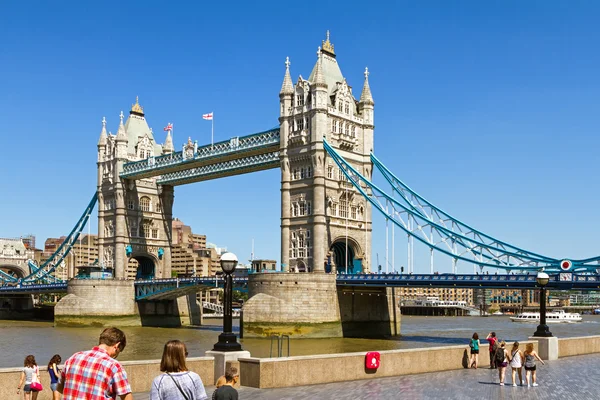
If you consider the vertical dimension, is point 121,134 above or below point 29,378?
above

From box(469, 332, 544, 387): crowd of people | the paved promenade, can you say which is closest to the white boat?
the paved promenade

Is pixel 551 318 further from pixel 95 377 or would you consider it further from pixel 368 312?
pixel 95 377

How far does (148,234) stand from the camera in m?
91.1

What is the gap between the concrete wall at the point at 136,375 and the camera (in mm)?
16812

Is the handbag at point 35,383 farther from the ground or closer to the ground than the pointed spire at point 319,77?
closer to the ground

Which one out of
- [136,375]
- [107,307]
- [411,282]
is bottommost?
[107,307]

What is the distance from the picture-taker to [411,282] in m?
57.6

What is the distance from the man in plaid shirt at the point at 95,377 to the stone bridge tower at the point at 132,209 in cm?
8154

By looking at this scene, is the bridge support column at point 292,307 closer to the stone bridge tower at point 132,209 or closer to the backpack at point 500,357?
the stone bridge tower at point 132,209

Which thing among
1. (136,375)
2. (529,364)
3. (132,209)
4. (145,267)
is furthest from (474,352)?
(145,267)

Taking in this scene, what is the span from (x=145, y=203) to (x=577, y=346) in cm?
6748

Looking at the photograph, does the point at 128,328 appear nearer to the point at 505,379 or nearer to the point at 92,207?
the point at 92,207

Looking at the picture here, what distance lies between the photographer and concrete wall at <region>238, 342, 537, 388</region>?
1908 centimetres

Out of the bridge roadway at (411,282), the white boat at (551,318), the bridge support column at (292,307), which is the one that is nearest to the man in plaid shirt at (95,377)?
the bridge roadway at (411,282)
